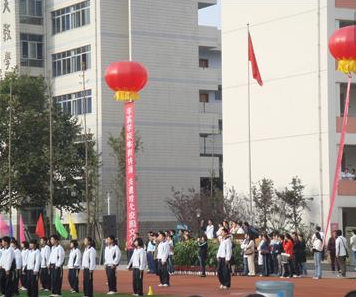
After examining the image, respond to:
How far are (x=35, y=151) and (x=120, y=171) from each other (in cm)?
540

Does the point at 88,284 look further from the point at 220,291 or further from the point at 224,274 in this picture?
the point at 224,274

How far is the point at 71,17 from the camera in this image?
6138 centimetres

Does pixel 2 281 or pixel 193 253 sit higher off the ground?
pixel 2 281

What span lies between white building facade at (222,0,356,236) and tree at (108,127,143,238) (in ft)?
27.3

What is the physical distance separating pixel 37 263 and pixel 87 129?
30.3 metres

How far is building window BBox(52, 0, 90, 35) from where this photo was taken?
198ft

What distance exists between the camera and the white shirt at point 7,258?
94.4 feet

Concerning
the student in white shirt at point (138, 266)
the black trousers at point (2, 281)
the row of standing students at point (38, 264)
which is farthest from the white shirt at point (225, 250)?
the black trousers at point (2, 281)

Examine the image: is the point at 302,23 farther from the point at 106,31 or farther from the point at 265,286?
the point at 265,286

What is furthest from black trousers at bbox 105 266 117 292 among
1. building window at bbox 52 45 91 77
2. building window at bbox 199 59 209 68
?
building window at bbox 199 59 209 68

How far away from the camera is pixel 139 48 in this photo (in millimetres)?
59344

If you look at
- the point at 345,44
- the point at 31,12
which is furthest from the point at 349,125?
the point at 31,12

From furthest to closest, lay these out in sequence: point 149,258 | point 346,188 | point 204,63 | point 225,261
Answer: point 204,63 → point 346,188 → point 149,258 → point 225,261

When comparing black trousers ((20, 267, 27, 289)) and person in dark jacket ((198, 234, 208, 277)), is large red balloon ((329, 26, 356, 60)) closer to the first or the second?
person in dark jacket ((198, 234, 208, 277))
